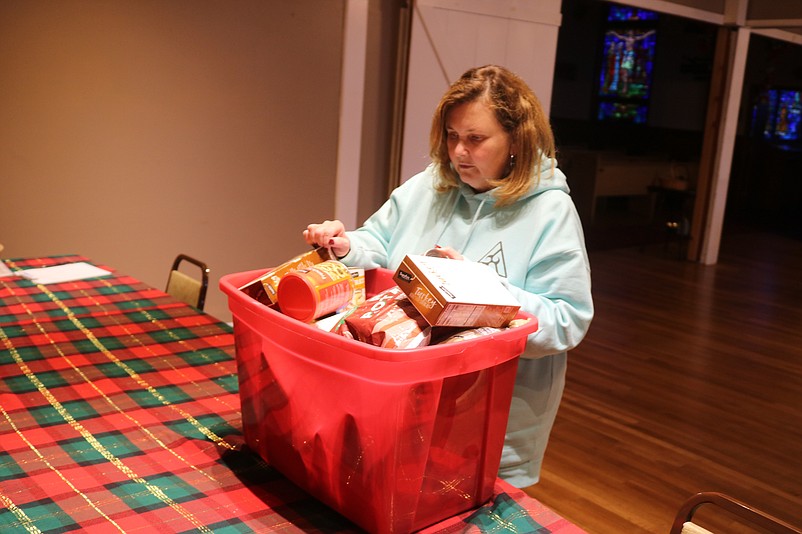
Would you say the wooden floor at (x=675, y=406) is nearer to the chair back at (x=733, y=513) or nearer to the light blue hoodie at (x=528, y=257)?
the light blue hoodie at (x=528, y=257)

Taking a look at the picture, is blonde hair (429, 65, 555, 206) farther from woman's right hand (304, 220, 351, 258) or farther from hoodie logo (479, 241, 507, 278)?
woman's right hand (304, 220, 351, 258)

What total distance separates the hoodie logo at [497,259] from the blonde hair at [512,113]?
77 mm

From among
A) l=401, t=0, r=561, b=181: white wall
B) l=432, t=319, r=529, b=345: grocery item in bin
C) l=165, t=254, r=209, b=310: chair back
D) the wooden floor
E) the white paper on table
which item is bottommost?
the wooden floor

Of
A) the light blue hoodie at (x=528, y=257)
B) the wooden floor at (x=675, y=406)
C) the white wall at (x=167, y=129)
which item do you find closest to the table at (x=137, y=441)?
the light blue hoodie at (x=528, y=257)

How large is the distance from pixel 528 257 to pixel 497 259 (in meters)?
0.06

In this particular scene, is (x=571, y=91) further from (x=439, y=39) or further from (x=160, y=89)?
(x=160, y=89)

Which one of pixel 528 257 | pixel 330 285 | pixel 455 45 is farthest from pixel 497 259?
pixel 455 45

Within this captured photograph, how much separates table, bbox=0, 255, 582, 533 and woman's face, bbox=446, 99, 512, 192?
0.51 m

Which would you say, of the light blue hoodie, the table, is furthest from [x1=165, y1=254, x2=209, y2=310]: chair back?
the light blue hoodie

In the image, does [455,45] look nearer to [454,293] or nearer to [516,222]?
[516,222]

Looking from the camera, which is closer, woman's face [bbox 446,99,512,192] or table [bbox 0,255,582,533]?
table [bbox 0,255,582,533]

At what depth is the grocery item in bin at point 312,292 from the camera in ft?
3.37

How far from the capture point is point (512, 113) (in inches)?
49.9

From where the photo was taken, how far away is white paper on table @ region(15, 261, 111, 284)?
2.24 meters
